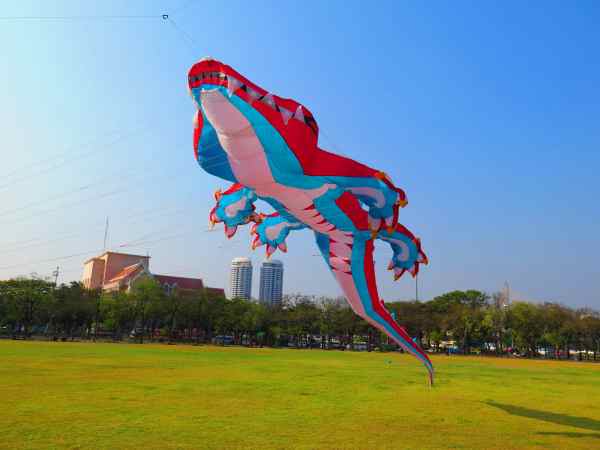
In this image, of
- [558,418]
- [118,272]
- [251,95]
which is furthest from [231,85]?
[118,272]

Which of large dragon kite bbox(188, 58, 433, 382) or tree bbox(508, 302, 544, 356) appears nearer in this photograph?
large dragon kite bbox(188, 58, 433, 382)

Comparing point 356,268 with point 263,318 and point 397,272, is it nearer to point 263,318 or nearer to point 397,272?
point 397,272

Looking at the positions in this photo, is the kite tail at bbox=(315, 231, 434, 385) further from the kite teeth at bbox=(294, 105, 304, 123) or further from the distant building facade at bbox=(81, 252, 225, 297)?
the distant building facade at bbox=(81, 252, 225, 297)

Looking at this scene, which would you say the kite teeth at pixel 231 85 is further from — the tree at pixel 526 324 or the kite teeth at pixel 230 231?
the tree at pixel 526 324

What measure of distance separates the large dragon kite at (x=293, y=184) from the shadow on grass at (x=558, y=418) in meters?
3.25

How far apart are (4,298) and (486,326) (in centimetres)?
6773

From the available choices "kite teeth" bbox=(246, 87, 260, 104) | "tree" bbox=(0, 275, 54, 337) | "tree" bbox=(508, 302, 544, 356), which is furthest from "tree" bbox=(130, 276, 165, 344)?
"kite teeth" bbox=(246, 87, 260, 104)

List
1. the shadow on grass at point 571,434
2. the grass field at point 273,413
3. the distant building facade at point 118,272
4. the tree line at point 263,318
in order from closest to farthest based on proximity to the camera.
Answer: the grass field at point 273,413 < the shadow on grass at point 571,434 < the tree line at point 263,318 < the distant building facade at point 118,272

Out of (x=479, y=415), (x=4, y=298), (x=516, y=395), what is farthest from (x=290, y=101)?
(x=4, y=298)

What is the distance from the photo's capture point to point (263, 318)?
78062 mm

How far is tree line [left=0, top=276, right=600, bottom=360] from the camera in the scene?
68.9 meters

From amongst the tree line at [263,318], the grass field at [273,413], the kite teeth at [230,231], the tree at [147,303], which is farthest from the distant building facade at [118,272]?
the kite teeth at [230,231]

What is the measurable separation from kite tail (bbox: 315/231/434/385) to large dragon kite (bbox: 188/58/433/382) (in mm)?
30

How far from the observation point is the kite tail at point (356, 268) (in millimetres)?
14434
